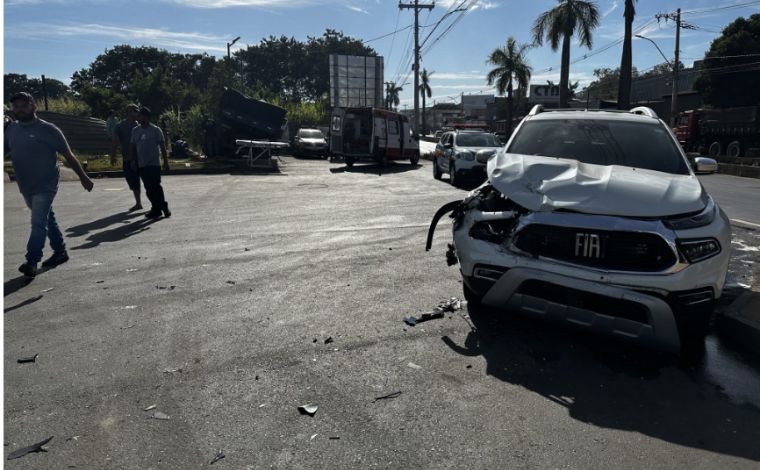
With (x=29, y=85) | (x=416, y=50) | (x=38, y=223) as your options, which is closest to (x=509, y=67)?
(x=416, y=50)

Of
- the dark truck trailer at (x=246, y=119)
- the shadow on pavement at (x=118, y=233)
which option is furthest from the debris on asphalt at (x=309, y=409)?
the dark truck trailer at (x=246, y=119)

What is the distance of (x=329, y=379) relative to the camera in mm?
3330

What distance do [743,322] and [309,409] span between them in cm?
345

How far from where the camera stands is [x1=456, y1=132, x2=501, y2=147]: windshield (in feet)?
48.4

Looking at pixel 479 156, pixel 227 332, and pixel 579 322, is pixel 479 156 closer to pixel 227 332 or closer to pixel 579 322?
pixel 579 322

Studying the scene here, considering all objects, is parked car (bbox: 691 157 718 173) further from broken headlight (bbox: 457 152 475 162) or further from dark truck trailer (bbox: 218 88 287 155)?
dark truck trailer (bbox: 218 88 287 155)

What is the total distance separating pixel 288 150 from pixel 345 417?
103ft

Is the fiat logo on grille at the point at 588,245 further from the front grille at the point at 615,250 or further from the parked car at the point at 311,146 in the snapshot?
the parked car at the point at 311,146

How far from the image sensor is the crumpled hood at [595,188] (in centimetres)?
346

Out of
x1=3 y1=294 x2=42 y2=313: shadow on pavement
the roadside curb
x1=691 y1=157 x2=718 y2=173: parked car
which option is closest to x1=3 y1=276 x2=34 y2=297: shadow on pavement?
x1=3 y1=294 x2=42 y2=313: shadow on pavement

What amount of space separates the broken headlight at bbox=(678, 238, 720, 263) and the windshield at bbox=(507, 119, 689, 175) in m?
1.16

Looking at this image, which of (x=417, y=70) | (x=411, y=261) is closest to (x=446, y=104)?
(x=417, y=70)

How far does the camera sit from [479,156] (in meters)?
5.51

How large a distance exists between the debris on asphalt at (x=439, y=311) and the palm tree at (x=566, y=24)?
88.6 feet
